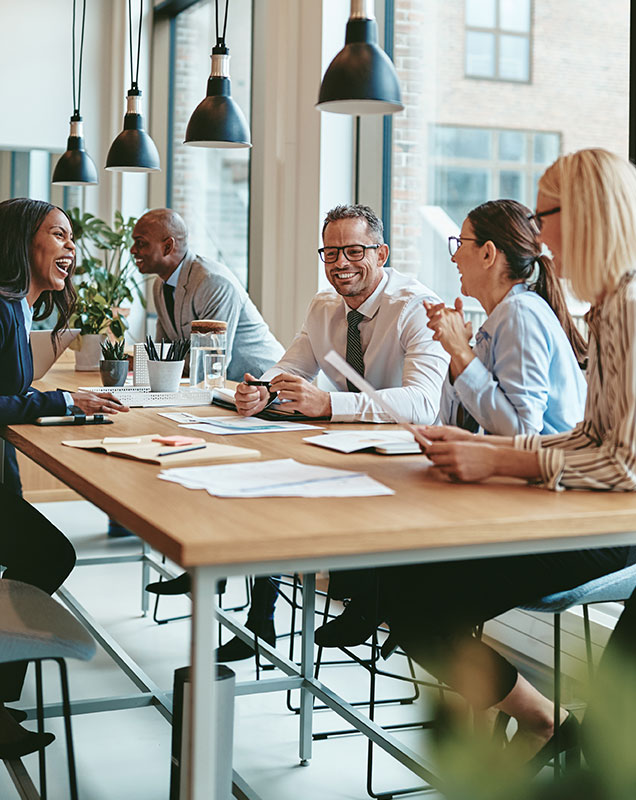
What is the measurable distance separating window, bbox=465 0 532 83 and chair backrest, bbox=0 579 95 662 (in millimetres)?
2506

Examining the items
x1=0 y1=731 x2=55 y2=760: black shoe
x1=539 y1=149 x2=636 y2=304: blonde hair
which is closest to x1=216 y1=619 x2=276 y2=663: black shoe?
x1=0 y1=731 x2=55 y2=760: black shoe

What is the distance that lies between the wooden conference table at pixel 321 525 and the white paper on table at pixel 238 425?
0.53 metres

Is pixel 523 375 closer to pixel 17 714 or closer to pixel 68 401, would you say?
pixel 68 401

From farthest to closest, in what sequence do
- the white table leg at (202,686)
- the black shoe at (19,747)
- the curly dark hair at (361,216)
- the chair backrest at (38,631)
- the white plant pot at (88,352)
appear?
1. the white plant pot at (88,352)
2. the curly dark hair at (361,216)
3. the black shoe at (19,747)
4. the chair backrest at (38,631)
5. the white table leg at (202,686)

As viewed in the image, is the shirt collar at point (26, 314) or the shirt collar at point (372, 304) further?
the shirt collar at point (372, 304)

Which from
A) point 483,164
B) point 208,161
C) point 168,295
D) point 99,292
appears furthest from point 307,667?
point 208,161

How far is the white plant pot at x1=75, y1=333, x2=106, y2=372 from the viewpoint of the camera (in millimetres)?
4180

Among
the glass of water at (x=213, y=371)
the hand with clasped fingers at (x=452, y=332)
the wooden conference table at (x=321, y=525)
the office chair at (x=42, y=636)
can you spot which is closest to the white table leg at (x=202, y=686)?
the wooden conference table at (x=321, y=525)

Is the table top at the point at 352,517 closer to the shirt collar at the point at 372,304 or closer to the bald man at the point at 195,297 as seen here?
the shirt collar at the point at 372,304

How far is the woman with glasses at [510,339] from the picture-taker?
7.20 ft

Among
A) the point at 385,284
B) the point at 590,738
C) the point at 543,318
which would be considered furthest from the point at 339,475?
A: the point at 385,284

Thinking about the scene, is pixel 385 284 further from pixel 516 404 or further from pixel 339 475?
pixel 339 475

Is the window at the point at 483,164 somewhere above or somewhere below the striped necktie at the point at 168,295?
above

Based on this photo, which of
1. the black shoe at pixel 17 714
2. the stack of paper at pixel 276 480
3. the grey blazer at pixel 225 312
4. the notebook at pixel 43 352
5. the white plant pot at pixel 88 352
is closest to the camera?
the stack of paper at pixel 276 480
